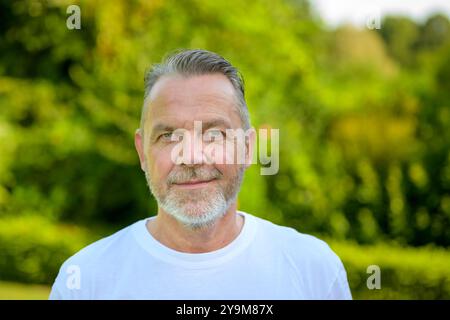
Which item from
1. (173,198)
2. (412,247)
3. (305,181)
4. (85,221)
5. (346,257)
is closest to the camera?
(173,198)

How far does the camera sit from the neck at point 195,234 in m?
1.61

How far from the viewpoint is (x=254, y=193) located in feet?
21.2

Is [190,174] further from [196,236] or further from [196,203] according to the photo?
[196,236]

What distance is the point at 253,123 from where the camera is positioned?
653cm

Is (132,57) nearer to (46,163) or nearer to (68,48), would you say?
(68,48)

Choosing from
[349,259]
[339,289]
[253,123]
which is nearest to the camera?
[339,289]

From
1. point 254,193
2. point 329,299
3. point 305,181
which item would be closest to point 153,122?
point 329,299

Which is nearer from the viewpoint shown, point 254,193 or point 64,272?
point 64,272

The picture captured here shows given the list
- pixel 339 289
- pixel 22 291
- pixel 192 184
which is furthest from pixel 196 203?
pixel 22 291

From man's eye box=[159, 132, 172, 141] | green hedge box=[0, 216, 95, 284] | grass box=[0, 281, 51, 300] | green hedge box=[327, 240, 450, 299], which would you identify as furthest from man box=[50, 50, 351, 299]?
green hedge box=[0, 216, 95, 284]

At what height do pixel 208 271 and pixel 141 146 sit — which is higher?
pixel 141 146

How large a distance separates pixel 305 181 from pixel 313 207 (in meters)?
0.33

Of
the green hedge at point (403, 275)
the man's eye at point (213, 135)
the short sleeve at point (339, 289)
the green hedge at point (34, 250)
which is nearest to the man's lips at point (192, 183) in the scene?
the man's eye at point (213, 135)

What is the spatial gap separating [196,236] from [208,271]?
106 mm
